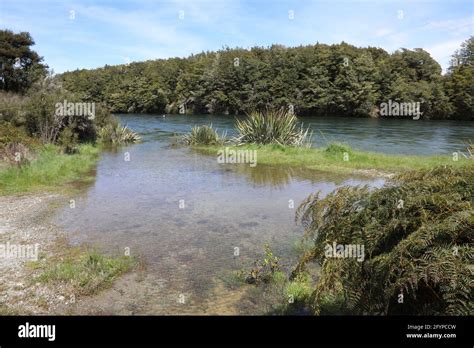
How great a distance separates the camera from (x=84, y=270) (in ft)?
18.4

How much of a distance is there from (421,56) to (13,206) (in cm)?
5545

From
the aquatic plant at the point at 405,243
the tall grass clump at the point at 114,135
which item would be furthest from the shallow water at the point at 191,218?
the tall grass clump at the point at 114,135

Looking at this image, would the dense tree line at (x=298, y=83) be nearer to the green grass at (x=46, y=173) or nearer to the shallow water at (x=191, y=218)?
the green grass at (x=46, y=173)

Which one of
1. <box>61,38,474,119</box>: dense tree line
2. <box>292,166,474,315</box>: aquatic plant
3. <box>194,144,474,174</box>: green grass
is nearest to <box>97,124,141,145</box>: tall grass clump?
<box>194,144,474,174</box>: green grass

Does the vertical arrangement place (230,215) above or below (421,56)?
below

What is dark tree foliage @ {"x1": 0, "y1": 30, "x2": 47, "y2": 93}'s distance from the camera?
22.8 metres

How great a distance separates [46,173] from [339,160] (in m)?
10.4

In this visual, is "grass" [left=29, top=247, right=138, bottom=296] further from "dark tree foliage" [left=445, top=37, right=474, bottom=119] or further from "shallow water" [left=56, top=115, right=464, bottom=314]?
"dark tree foliage" [left=445, top=37, right=474, bottom=119]

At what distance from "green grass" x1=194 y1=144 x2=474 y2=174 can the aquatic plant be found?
11051mm

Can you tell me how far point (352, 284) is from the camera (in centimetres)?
315

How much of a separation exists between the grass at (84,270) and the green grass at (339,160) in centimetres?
996

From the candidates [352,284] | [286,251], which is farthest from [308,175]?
[352,284]

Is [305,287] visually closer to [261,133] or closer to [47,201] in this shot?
[47,201]

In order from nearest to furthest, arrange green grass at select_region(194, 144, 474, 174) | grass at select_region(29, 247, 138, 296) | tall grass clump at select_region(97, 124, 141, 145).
Answer: grass at select_region(29, 247, 138, 296), green grass at select_region(194, 144, 474, 174), tall grass clump at select_region(97, 124, 141, 145)
